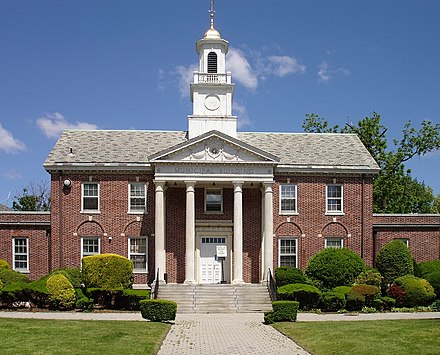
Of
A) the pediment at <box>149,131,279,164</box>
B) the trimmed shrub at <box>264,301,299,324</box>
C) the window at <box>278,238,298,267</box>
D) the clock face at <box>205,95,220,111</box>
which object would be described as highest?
the clock face at <box>205,95,220,111</box>

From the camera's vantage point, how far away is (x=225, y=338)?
2169 centimetres

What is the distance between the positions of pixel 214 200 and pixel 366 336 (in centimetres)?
1877

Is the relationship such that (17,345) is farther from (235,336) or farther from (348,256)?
(348,256)

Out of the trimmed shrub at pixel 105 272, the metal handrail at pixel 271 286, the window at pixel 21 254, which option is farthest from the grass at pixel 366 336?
the window at pixel 21 254

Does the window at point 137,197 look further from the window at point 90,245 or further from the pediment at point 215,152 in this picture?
the pediment at point 215,152

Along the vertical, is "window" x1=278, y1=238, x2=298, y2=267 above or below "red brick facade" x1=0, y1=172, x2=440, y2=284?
below

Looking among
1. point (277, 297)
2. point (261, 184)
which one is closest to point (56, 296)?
point (277, 297)

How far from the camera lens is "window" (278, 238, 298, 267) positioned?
3866 cm

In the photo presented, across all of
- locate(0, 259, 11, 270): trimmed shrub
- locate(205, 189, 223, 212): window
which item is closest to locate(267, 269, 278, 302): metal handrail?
locate(205, 189, 223, 212): window

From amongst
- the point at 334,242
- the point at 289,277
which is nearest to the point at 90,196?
the point at 289,277

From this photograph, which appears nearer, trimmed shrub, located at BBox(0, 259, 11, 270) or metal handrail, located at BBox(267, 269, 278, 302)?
metal handrail, located at BBox(267, 269, 278, 302)

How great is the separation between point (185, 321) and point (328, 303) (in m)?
A: 8.00

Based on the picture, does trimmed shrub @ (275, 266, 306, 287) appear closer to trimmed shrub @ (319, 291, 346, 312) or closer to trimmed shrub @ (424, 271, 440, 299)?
trimmed shrub @ (319, 291, 346, 312)

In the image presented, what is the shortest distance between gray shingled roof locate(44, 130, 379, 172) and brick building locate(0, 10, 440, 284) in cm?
12
